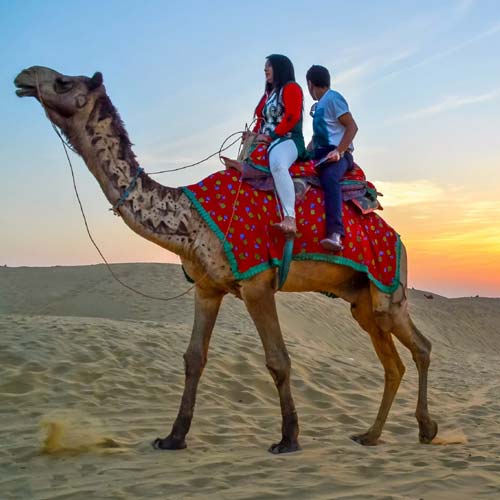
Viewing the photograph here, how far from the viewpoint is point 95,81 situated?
5.77m

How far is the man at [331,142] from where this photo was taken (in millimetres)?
6086

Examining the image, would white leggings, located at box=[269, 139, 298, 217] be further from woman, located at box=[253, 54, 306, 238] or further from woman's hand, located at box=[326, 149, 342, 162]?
woman's hand, located at box=[326, 149, 342, 162]

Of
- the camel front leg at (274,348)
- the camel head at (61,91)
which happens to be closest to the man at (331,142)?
the camel front leg at (274,348)

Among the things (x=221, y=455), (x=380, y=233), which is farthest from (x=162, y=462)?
(x=380, y=233)

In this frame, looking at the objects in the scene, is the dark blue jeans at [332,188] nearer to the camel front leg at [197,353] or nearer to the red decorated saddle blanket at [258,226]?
the red decorated saddle blanket at [258,226]

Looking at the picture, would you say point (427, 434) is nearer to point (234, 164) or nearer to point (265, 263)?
point (265, 263)

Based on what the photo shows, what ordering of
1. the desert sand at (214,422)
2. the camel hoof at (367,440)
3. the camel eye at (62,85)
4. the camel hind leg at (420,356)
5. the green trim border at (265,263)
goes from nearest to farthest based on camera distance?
1. the desert sand at (214,422)
2. the camel eye at (62,85)
3. the green trim border at (265,263)
4. the camel hoof at (367,440)
5. the camel hind leg at (420,356)

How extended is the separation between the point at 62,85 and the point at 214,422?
146 inches

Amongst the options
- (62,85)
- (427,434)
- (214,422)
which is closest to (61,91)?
(62,85)

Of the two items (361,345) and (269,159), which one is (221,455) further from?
(361,345)

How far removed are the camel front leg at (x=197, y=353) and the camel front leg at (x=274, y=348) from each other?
1.51ft

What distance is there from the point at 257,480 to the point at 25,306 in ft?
65.5

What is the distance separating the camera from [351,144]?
657 cm

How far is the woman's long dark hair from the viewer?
6.24 metres
